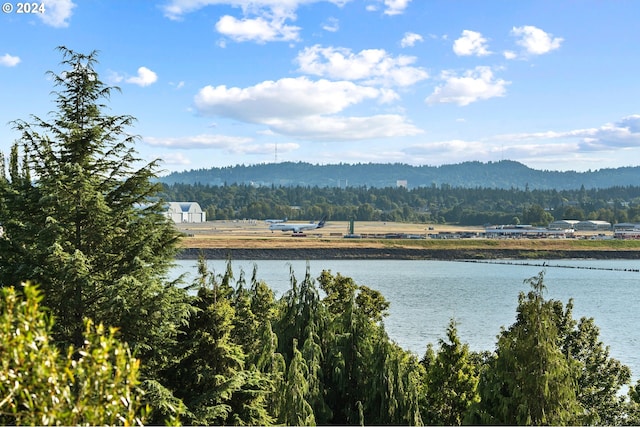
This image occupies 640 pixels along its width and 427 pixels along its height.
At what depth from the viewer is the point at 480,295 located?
64.2 m

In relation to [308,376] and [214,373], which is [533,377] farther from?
[214,373]

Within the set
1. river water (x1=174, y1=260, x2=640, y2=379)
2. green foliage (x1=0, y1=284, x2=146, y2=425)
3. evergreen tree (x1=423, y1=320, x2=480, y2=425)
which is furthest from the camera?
river water (x1=174, y1=260, x2=640, y2=379)

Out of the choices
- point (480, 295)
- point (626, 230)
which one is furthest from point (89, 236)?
point (626, 230)

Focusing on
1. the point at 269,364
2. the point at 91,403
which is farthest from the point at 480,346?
the point at 91,403

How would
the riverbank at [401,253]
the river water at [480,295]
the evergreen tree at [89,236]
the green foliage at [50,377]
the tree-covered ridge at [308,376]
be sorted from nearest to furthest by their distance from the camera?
the green foliage at [50,377]
the tree-covered ridge at [308,376]
the evergreen tree at [89,236]
the river water at [480,295]
the riverbank at [401,253]

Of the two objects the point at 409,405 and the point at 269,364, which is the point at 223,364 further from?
the point at 409,405

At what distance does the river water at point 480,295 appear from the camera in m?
40.5

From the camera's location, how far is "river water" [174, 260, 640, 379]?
40.5 meters

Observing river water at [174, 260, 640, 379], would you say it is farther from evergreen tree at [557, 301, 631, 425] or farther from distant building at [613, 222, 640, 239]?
distant building at [613, 222, 640, 239]

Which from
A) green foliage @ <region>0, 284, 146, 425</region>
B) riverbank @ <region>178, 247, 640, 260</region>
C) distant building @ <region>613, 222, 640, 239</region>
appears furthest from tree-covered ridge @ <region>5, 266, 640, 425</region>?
distant building @ <region>613, 222, 640, 239</region>

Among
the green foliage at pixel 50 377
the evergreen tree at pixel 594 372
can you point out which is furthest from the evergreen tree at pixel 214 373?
the evergreen tree at pixel 594 372

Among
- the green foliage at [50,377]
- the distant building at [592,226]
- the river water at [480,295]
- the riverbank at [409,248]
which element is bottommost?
the river water at [480,295]

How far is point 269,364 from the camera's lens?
17.7 m

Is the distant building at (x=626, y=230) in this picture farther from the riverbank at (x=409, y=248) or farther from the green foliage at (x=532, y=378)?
the green foliage at (x=532, y=378)
